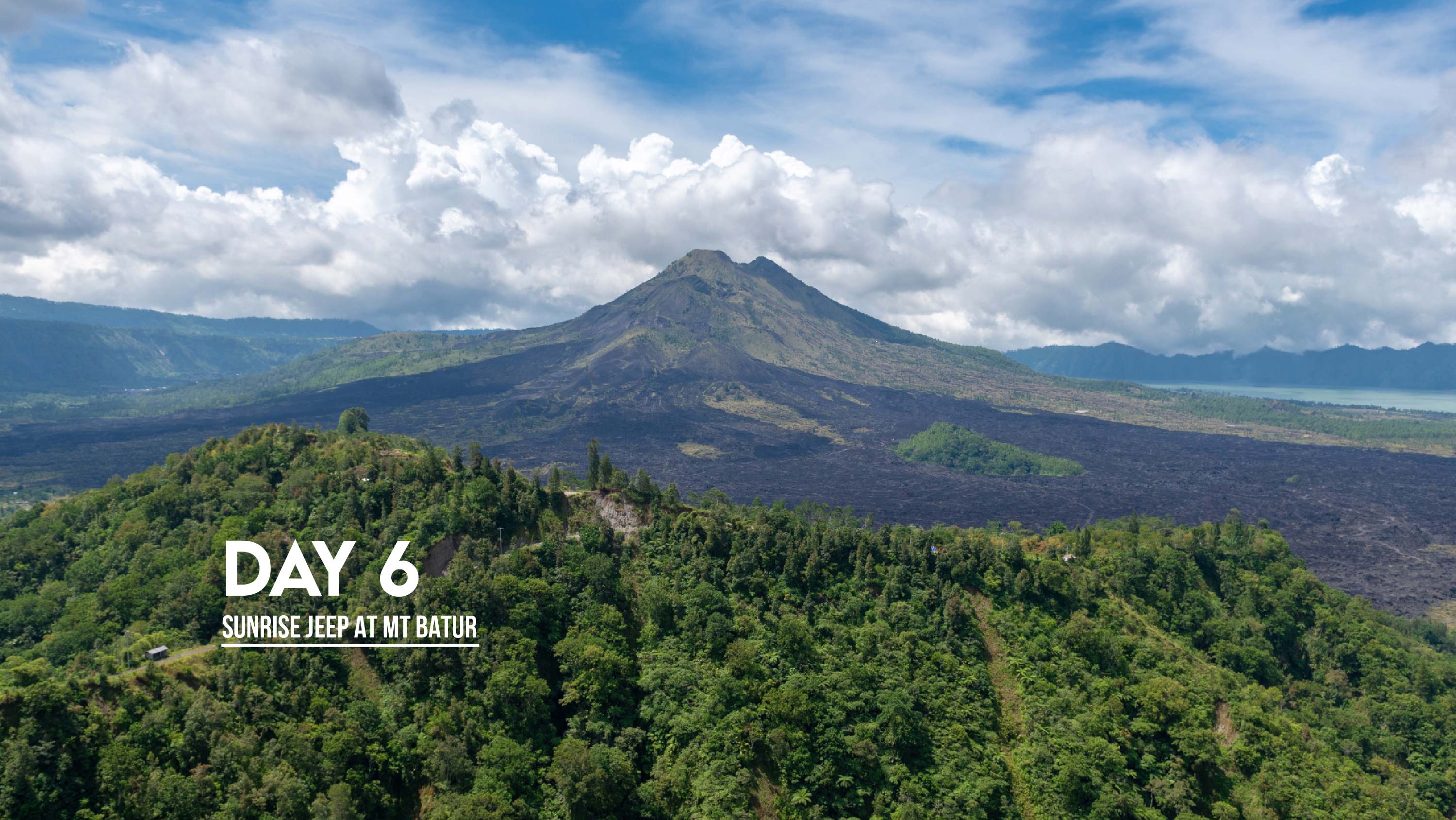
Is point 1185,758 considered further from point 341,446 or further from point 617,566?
point 341,446

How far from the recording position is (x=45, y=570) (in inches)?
3248

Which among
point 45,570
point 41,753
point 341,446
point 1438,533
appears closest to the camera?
point 41,753

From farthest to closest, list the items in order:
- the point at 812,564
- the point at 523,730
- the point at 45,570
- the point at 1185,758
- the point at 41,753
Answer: the point at 45,570 < the point at 812,564 < the point at 1185,758 < the point at 523,730 < the point at 41,753

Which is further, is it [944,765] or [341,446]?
[341,446]

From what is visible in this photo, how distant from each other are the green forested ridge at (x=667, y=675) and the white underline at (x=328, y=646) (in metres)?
0.51

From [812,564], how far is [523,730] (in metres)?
30.5

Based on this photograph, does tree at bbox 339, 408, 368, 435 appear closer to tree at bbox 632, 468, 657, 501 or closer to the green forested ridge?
the green forested ridge

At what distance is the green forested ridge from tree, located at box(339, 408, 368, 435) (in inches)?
496

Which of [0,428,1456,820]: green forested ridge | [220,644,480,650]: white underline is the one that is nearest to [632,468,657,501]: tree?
[0,428,1456,820]: green forested ridge

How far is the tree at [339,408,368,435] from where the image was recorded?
10650cm

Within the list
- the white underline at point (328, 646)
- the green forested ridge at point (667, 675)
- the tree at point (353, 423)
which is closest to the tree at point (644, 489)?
the green forested ridge at point (667, 675)

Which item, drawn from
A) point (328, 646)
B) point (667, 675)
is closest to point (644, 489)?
point (667, 675)

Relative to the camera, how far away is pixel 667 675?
6312 centimetres

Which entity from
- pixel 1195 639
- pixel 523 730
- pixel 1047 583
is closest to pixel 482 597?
pixel 523 730
